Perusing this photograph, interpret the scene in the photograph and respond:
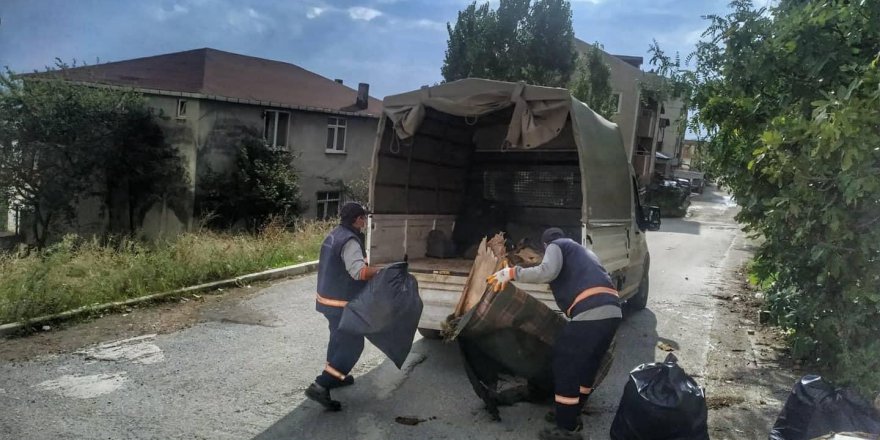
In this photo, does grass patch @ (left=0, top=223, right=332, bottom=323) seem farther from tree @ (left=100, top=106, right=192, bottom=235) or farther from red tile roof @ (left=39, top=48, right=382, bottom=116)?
red tile roof @ (left=39, top=48, right=382, bottom=116)

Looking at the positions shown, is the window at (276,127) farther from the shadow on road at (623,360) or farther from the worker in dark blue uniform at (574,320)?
the worker in dark blue uniform at (574,320)

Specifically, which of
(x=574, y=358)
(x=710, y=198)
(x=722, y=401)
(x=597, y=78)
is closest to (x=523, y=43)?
(x=597, y=78)

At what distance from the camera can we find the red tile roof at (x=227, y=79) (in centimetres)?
2095

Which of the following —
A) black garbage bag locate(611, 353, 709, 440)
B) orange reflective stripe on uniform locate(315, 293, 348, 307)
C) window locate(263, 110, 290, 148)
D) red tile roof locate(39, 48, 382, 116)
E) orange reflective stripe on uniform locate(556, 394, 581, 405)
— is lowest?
orange reflective stripe on uniform locate(556, 394, 581, 405)

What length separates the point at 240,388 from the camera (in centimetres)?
538

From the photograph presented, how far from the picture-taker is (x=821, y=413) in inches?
155

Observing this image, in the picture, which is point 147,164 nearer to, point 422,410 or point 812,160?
point 422,410

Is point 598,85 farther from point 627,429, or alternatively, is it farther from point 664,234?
point 627,429

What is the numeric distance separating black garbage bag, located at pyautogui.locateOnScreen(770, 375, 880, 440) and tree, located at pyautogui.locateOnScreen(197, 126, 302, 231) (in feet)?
58.5

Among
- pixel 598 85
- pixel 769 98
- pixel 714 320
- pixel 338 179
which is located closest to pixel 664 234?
pixel 598 85

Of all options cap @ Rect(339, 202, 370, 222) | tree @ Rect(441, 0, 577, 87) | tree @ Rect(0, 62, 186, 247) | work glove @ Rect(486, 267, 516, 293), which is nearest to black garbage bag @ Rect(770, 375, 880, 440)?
work glove @ Rect(486, 267, 516, 293)

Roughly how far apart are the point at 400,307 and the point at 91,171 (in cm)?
1850

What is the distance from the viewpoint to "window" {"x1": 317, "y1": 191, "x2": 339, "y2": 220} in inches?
961

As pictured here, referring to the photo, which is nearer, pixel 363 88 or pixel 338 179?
pixel 338 179
